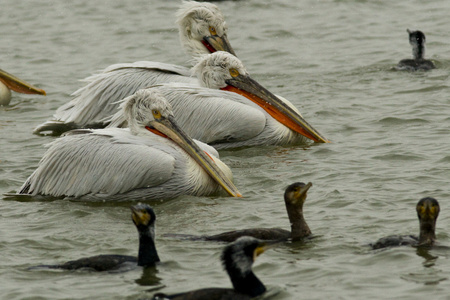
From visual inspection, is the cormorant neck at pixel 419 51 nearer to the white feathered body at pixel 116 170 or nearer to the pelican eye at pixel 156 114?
the white feathered body at pixel 116 170

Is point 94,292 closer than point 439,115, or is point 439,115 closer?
point 94,292

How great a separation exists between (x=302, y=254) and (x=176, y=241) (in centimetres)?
80

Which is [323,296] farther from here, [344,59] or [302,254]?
[344,59]

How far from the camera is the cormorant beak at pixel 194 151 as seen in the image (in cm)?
659

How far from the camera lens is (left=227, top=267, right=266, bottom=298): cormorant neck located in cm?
433

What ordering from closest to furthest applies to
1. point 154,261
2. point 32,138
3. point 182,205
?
point 154,261 → point 182,205 → point 32,138

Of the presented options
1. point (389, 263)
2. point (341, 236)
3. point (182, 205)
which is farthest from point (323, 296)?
point (182, 205)

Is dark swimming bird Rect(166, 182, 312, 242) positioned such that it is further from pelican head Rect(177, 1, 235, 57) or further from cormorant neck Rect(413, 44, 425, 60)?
cormorant neck Rect(413, 44, 425, 60)

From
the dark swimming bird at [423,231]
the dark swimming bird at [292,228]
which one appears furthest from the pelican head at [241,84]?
the dark swimming bird at [423,231]

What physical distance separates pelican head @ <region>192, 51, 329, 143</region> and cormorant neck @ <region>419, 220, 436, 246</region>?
115 inches

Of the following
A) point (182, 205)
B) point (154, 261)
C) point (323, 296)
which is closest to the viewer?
point (323, 296)

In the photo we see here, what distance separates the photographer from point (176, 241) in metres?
5.57

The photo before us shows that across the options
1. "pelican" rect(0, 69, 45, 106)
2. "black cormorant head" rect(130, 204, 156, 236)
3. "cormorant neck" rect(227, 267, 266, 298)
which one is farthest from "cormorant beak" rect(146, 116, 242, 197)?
"pelican" rect(0, 69, 45, 106)

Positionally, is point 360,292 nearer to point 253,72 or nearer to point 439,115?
point 439,115
